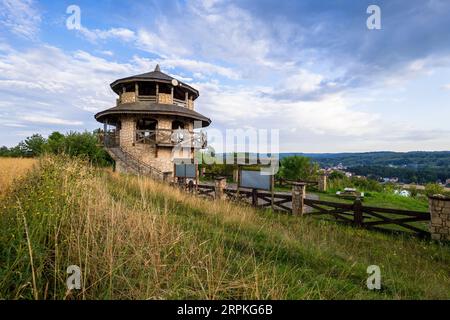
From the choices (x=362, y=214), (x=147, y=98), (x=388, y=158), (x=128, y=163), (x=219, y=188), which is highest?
(x=147, y=98)

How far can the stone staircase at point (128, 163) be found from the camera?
61.6 ft

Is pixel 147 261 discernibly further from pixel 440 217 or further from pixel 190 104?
pixel 190 104

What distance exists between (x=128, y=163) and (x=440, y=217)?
61.5 ft

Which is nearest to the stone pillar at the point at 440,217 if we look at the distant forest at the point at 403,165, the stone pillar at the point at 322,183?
the stone pillar at the point at 322,183

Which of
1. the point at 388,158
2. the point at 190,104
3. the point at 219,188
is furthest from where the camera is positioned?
the point at 388,158

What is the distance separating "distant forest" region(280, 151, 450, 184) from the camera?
155 feet

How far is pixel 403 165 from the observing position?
86250 millimetres

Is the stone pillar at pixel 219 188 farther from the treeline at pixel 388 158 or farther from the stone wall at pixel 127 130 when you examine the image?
the treeline at pixel 388 158

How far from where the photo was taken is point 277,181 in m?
21.8

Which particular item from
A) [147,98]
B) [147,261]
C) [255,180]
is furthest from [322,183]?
[147,261]

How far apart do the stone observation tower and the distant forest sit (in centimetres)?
1157

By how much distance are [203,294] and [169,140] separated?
61.8 ft
